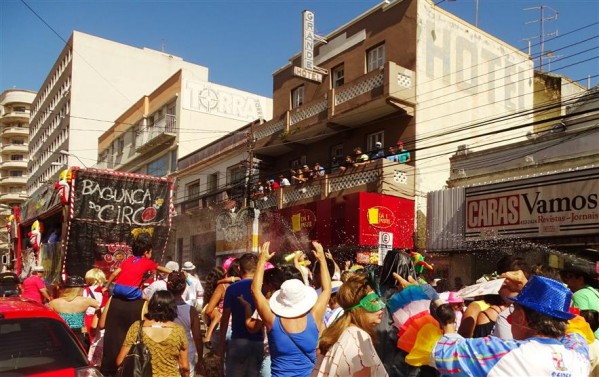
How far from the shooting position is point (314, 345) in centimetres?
399

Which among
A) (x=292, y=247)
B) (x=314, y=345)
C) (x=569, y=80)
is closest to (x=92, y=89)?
(x=292, y=247)

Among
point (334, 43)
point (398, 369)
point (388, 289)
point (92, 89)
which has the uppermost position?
point (92, 89)

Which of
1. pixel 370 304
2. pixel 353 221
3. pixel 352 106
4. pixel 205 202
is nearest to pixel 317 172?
pixel 352 106

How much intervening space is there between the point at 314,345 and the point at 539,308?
1.94m

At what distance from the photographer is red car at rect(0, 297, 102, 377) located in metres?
3.99

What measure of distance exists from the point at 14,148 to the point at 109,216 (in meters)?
77.0

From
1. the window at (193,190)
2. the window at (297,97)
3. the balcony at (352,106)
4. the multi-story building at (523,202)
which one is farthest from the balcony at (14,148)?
the multi-story building at (523,202)

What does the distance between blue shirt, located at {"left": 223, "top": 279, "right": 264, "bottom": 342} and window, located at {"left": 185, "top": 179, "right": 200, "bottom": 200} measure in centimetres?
2543

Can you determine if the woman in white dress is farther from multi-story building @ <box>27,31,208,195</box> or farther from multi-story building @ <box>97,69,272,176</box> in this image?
multi-story building @ <box>27,31,208,195</box>

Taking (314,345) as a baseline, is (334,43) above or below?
above

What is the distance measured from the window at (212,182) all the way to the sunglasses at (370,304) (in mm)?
25623

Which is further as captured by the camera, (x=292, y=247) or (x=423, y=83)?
(x=292, y=247)

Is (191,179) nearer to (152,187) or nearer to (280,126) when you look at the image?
(280,126)

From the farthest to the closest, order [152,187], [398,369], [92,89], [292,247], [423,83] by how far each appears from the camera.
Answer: [92,89], [292,247], [423,83], [152,187], [398,369]
